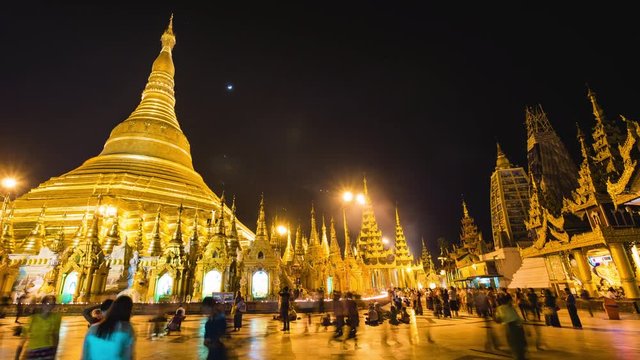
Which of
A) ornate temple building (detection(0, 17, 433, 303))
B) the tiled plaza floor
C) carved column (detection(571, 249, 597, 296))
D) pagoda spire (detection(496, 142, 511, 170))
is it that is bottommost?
the tiled plaza floor

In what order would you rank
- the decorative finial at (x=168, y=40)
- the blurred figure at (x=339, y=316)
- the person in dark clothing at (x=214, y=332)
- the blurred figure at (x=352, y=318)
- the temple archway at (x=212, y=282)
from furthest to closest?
1. the decorative finial at (x=168, y=40)
2. the temple archway at (x=212, y=282)
3. the blurred figure at (x=339, y=316)
4. the blurred figure at (x=352, y=318)
5. the person in dark clothing at (x=214, y=332)

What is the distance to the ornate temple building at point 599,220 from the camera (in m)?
15.3

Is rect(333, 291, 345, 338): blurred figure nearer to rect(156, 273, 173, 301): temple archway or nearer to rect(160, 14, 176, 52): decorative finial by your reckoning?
rect(156, 273, 173, 301): temple archway

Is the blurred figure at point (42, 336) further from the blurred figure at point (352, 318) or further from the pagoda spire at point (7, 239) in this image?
the pagoda spire at point (7, 239)

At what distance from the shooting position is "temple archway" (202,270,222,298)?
69.8 feet

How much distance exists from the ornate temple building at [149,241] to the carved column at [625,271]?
19739mm

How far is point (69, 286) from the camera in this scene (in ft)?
68.3

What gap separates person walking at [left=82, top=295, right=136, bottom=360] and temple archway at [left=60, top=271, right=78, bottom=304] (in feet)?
74.5

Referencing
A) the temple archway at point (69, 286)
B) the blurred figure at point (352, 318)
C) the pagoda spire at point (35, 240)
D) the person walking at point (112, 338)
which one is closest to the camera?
the person walking at point (112, 338)

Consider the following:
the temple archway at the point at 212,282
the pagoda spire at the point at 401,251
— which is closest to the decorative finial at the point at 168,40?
the temple archway at the point at 212,282

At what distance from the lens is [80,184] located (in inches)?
1271

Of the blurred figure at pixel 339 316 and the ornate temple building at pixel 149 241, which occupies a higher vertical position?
the ornate temple building at pixel 149 241

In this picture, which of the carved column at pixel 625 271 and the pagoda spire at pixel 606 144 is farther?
the pagoda spire at pixel 606 144

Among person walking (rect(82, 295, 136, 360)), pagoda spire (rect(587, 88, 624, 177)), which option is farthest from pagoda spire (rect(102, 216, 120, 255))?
pagoda spire (rect(587, 88, 624, 177))
